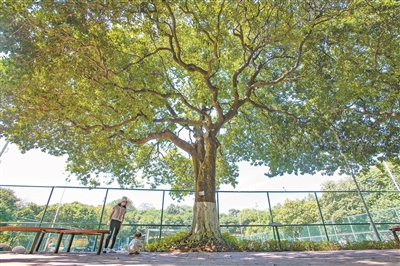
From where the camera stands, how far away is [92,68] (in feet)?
21.8

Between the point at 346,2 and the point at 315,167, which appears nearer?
the point at 346,2

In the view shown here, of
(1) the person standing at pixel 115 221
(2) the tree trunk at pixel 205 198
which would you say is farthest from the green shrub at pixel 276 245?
(1) the person standing at pixel 115 221

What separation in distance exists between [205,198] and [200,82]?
16.9 feet

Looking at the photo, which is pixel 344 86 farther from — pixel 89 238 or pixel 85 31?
→ pixel 89 238

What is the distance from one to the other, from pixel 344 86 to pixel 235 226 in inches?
281

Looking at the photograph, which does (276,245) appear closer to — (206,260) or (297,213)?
(206,260)

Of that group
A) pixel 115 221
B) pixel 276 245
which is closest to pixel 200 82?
pixel 115 221

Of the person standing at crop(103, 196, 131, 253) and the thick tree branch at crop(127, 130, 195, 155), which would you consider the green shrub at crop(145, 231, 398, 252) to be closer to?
the person standing at crop(103, 196, 131, 253)

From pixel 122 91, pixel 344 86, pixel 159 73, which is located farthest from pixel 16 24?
pixel 344 86

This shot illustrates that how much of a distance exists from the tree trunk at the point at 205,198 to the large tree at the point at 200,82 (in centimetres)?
5

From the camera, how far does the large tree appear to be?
596 centimetres

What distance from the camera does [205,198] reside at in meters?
7.93

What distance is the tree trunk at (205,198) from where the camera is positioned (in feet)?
24.1

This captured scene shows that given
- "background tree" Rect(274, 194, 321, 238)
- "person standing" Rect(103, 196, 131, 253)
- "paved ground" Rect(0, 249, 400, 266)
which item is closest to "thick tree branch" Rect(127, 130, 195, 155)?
"person standing" Rect(103, 196, 131, 253)
